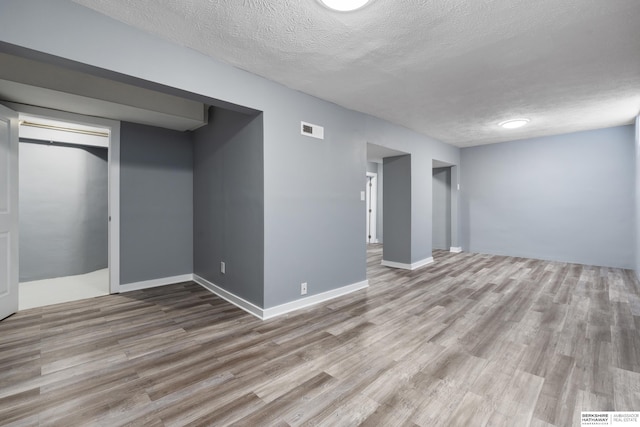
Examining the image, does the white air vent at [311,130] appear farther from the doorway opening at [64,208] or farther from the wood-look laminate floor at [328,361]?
the doorway opening at [64,208]

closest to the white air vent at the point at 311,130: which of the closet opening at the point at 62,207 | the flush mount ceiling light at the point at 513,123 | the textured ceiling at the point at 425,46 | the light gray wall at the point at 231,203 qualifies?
the textured ceiling at the point at 425,46

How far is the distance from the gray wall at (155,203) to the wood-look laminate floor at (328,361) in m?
0.61

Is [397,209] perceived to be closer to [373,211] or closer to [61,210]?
[373,211]

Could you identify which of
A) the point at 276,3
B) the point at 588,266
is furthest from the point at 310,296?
the point at 588,266

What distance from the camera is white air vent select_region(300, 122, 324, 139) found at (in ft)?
10.7

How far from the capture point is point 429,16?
1.95 metres

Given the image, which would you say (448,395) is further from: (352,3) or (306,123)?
(306,123)

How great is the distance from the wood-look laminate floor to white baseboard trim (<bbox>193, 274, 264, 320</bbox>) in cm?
10

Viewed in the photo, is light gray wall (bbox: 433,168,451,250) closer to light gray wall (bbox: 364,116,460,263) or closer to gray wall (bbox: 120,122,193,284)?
light gray wall (bbox: 364,116,460,263)

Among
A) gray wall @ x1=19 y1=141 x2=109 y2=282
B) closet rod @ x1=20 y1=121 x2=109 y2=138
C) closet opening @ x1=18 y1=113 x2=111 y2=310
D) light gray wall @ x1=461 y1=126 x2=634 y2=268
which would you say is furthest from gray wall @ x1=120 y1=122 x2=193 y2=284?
light gray wall @ x1=461 y1=126 x2=634 y2=268

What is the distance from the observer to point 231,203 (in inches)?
135

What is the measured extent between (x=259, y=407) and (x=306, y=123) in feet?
8.94

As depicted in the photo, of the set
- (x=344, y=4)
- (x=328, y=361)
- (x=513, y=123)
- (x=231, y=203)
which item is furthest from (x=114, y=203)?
(x=513, y=123)

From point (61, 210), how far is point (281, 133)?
4093 millimetres
